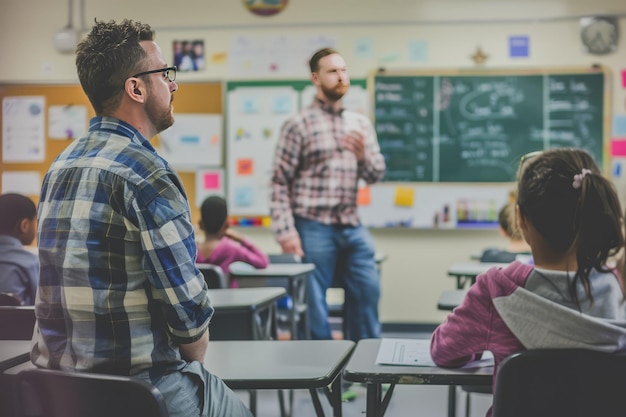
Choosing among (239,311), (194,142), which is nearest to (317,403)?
(239,311)

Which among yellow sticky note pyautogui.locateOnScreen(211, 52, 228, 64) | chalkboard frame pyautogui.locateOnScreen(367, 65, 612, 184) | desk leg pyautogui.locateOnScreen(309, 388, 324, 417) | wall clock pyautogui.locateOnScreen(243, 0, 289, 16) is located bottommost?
desk leg pyautogui.locateOnScreen(309, 388, 324, 417)

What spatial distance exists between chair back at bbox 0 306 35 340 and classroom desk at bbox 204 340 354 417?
459 millimetres

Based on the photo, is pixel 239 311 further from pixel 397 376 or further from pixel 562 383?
pixel 562 383

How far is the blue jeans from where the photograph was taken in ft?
11.1

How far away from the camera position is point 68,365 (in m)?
1.29

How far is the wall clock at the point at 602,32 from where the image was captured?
17.9ft

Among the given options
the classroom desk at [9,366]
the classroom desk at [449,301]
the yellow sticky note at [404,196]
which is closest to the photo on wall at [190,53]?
the yellow sticky note at [404,196]

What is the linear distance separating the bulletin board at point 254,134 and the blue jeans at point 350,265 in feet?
7.52

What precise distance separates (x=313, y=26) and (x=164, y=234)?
4618 millimetres

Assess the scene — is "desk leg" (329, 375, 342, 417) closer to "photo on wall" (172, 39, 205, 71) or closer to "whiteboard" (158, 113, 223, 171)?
"whiteboard" (158, 113, 223, 171)

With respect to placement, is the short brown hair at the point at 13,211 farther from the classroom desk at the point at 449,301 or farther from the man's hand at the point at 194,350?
the man's hand at the point at 194,350

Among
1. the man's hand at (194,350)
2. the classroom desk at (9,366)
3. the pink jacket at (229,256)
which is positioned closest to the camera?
the man's hand at (194,350)

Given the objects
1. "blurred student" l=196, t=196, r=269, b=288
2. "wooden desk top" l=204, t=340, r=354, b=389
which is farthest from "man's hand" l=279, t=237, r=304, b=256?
"wooden desk top" l=204, t=340, r=354, b=389

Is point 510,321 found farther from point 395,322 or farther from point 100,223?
point 395,322
